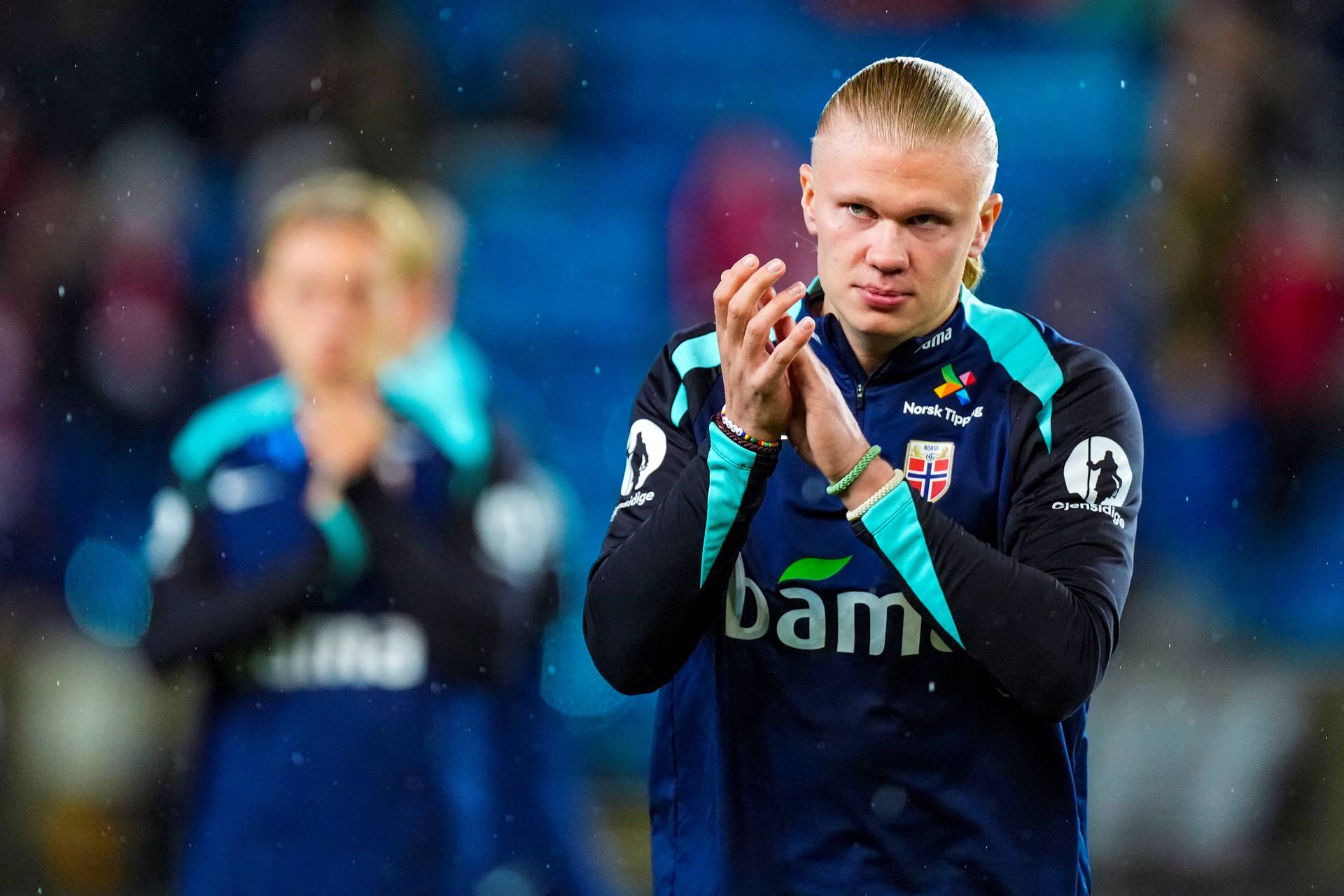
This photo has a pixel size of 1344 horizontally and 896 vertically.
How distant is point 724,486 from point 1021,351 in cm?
40

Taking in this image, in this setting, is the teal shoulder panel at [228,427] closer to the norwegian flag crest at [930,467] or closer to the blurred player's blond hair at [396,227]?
the blurred player's blond hair at [396,227]

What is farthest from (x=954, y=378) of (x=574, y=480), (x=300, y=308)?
(x=574, y=480)

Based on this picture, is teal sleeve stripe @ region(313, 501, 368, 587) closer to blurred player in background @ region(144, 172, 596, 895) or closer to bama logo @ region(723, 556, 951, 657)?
blurred player in background @ region(144, 172, 596, 895)

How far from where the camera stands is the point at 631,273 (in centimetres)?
522

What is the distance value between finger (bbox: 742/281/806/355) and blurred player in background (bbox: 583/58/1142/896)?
0.6 inches

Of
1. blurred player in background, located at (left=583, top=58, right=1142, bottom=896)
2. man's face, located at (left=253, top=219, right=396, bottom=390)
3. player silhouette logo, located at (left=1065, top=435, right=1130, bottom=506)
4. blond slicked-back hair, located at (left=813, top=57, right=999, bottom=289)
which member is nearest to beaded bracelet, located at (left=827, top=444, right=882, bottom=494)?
blurred player in background, located at (left=583, top=58, right=1142, bottom=896)

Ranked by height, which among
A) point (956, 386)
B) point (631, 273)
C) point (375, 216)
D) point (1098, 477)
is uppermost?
point (631, 273)

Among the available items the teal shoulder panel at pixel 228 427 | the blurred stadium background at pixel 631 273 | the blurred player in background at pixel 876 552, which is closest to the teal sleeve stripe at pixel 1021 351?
the blurred player in background at pixel 876 552

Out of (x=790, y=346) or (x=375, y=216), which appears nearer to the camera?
(x=790, y=346)

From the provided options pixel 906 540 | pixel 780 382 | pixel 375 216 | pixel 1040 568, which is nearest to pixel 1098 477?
pixel 1040 568

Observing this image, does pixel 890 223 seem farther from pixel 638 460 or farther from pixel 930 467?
pixel 638 460

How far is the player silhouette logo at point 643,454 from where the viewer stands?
1.68 meters

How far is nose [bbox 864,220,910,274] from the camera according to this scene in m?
1.58

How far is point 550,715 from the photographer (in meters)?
3.70
